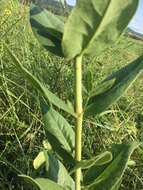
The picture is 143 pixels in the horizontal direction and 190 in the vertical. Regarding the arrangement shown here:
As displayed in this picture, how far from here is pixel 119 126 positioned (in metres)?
2.43

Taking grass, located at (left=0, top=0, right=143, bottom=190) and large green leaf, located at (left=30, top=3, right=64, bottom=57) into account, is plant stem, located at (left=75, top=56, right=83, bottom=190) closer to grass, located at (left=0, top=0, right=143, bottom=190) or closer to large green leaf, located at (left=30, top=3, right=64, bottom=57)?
large green leaf, located at (left=30, top=3, right=64, bottom=57)

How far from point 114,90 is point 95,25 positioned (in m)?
0.18

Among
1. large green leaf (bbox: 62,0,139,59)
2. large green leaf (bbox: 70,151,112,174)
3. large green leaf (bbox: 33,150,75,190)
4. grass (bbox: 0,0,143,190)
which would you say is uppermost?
large green leaf (bbox: 62,0,139,59)

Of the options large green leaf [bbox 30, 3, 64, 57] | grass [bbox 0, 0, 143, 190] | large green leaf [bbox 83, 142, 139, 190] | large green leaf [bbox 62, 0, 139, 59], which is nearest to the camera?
large green leaf [bbox 62, 0, 139, 59]

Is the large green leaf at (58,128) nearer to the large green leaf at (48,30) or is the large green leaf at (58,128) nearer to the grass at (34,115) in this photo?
the large green leaf at (48,30)

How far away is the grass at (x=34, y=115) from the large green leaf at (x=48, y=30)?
112 centimetres

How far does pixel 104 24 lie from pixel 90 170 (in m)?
0.36

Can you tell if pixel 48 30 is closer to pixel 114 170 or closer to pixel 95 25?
pixel 95 25

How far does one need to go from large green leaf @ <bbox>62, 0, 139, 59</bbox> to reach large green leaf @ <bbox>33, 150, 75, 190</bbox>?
0.31 m

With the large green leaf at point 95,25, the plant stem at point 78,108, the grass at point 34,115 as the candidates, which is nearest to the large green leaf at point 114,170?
the plant stem at point 78,108

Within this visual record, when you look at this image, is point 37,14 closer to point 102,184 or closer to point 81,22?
point 81,22

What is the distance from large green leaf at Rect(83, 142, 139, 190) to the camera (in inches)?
38.9

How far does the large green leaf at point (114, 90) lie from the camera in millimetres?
941

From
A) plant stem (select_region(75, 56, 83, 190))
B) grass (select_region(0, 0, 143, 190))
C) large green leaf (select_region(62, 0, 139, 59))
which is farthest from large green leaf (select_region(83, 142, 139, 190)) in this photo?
grass (select_region(0, 0, 143, 190))
